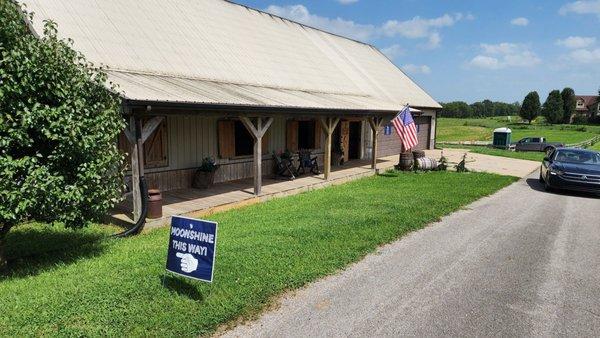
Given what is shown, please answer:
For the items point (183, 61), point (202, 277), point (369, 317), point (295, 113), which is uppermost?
point (183, 61)

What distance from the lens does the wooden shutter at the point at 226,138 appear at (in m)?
12.1

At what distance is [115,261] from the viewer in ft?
19.9

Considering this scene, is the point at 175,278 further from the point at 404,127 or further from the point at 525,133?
the point at 525,133

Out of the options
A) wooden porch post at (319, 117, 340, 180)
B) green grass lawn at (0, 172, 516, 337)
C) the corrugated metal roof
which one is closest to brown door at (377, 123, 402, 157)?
the corrugated metal roof

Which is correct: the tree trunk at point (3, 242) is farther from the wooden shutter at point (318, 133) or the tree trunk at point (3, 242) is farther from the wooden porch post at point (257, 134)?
the wooden shutter at point (318, 133)

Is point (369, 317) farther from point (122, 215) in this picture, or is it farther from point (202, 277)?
point (122, 215)

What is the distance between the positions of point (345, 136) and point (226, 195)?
8.89 meters

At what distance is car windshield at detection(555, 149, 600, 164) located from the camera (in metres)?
13.2

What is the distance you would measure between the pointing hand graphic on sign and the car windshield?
12.9 meters

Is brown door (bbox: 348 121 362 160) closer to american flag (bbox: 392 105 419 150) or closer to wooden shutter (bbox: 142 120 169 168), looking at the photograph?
american flag (bbox: 392 105 419 150)

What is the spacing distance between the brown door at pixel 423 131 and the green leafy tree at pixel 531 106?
59548 millimetres

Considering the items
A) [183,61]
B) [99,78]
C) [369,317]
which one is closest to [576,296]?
[369,317]

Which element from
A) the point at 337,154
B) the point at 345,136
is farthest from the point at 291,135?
the point at 345,136

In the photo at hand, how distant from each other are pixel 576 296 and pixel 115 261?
6335 millimetres
